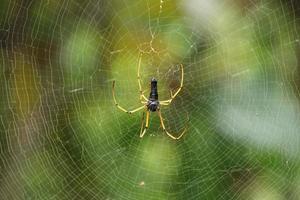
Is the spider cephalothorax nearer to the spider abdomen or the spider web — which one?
the spider abdomen

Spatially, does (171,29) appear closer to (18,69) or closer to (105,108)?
(105,108)

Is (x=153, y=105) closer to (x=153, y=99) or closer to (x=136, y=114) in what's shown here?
A: (x=153, y=99)

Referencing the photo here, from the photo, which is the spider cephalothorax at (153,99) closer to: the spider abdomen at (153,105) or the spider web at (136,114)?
the spider abdomen at (153,105)

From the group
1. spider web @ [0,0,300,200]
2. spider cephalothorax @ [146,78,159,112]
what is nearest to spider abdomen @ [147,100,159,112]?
spider cephalothorax @ [146,78,159,112]

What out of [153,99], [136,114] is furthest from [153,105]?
[136,114]

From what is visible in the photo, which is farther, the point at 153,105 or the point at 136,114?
the point at 153,105

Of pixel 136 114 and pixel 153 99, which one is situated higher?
pixel 153 99
